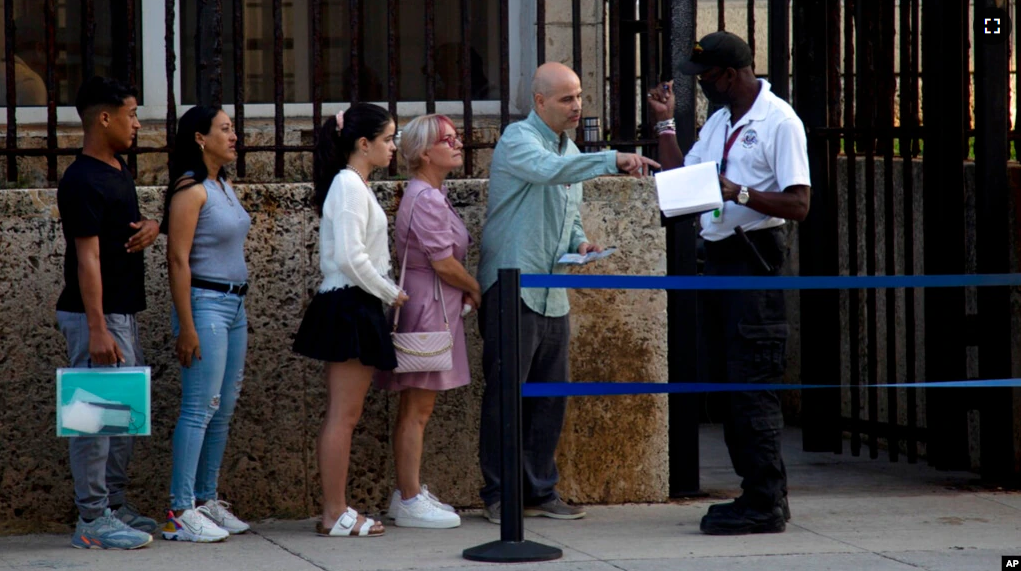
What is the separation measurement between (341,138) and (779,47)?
250cm

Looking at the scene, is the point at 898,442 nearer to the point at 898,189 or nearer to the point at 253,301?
the point at 898,189

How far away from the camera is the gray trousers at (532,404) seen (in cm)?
622

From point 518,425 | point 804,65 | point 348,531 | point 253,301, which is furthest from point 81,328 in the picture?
point 804,65

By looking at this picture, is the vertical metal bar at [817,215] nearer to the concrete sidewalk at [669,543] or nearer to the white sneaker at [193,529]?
the concrete sidewalk at [669,543]

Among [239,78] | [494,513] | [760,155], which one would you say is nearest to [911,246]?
[760,155]

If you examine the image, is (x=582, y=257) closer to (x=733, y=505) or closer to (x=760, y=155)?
(x=760, y=155)

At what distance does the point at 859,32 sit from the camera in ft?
25.2

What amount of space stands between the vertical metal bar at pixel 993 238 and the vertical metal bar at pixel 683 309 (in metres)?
1.42

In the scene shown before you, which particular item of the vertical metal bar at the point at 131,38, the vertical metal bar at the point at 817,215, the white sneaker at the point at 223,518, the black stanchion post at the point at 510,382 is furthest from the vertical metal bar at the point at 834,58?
the white sneaker at the point at 223,518

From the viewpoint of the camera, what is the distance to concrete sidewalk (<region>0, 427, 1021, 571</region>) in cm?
545

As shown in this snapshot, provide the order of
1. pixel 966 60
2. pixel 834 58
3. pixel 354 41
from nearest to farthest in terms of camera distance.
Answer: pixel 354 41 → pixel 966 60 → pixel 834 58

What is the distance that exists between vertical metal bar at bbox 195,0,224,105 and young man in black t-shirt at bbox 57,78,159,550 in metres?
0.69

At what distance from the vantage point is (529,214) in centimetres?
616

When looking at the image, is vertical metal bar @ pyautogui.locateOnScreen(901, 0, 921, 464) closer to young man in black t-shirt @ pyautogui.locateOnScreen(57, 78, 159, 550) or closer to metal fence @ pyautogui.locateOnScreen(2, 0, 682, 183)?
metal fence @ pyautogui.locateOnScreen(2, 0, 682, 183)
